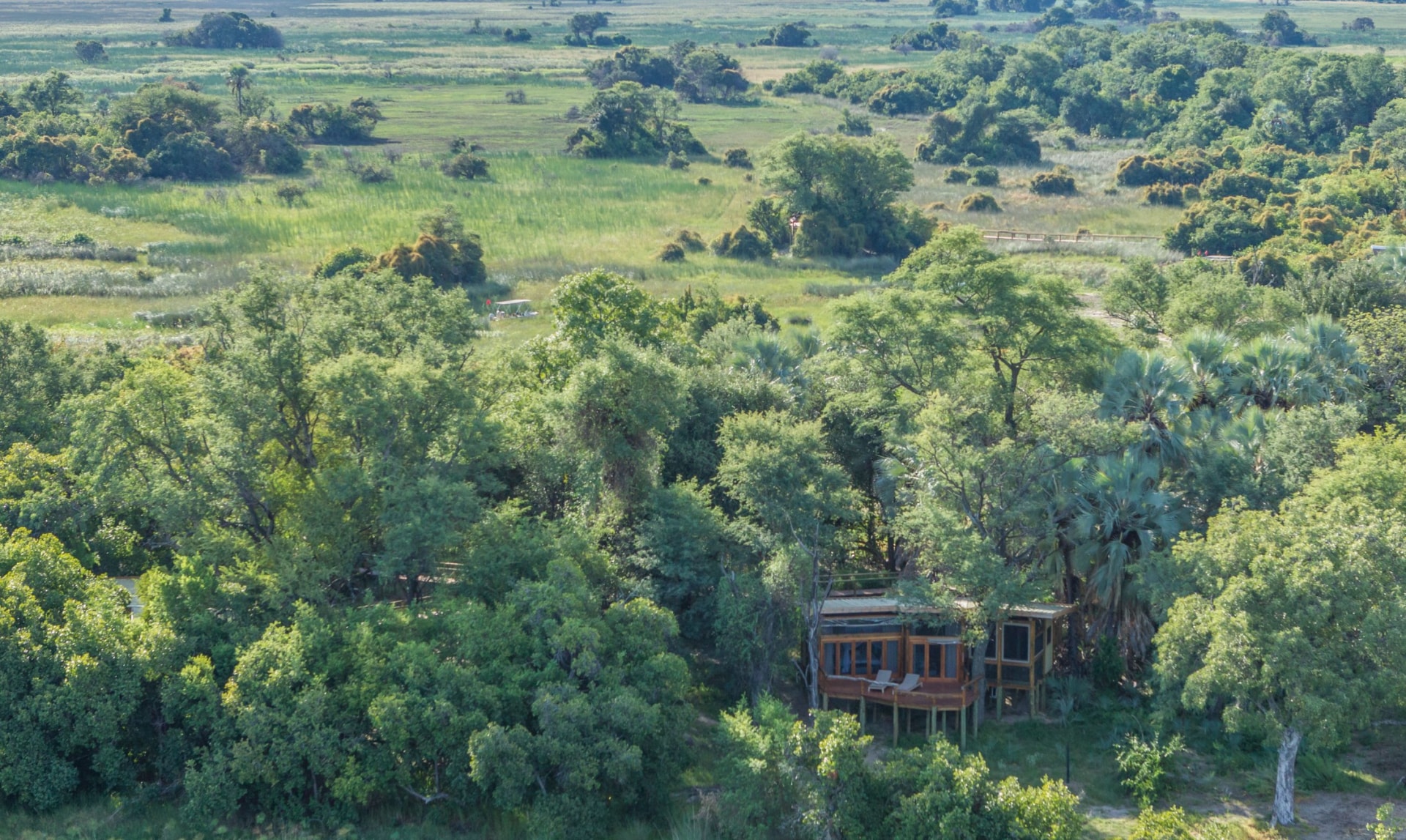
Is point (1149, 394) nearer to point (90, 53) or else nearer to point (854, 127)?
point (854, 127)

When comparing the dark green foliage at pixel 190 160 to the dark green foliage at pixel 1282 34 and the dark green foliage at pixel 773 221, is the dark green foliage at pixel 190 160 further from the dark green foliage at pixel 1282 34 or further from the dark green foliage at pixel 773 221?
the dark green foliage at pixel 1282 34

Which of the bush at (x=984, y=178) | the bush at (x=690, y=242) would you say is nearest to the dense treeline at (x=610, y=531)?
the bush at (x=690, y=242)

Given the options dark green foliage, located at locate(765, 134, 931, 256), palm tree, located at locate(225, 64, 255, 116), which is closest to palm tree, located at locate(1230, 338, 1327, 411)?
dark green foliage, located at locate(765, 134, 931, 256)

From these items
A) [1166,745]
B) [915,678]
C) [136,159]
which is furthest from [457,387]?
[136,159]

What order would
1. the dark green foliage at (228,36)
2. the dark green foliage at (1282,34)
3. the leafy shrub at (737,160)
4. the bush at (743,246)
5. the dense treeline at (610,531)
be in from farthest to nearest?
1. the dark green foliage at (1282,34)
2. the dark green foliage at (228,36)
3. the leafy shrub at (737,160)
4. the bush at (743,246)
5. the dense treeline at (610,531)

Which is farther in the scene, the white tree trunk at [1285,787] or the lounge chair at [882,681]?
the lounge chair at [882,681]

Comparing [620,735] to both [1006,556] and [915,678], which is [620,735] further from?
[1006,556]

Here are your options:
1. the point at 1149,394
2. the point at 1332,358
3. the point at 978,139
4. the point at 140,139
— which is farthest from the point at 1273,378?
the point at 140,139
